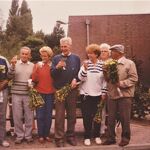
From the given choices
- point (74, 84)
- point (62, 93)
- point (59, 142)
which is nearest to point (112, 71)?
point (74, 84)

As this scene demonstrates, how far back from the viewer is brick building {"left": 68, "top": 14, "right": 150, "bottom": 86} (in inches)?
985

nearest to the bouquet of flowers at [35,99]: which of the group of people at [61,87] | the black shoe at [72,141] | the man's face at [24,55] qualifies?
the group of people at [61,87]

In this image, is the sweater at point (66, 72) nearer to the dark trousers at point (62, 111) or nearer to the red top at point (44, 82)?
the red top at point (44, 82)

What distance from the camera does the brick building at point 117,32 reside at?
2502cm

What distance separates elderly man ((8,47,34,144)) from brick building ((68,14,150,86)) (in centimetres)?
1357

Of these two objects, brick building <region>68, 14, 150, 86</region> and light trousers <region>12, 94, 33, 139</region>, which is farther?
brick building <region>68, 14, 150, 86</region>

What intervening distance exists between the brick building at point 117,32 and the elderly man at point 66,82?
43.8 ft

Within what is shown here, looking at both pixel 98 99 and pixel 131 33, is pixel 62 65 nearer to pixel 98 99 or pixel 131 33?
pixel 98 99

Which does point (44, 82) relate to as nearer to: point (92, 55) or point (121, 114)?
point (92, 55)

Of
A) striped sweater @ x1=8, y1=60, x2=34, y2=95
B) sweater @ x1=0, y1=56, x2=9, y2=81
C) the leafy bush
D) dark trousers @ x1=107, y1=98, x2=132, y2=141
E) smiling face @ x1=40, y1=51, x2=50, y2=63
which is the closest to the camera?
dark trousers @ x1=107, y1=98, x2=132, y2=141

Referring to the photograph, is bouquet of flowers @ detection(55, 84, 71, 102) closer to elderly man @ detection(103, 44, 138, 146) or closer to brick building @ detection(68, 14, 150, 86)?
elderly man @ detection(103, 44, 138, 146)

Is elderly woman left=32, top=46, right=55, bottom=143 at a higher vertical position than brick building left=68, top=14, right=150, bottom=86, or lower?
lower

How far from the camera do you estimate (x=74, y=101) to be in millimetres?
10250

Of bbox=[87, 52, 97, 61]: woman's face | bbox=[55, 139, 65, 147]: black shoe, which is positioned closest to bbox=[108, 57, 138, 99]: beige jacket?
bbox=[87, 52, 97, 61]: woman's face
